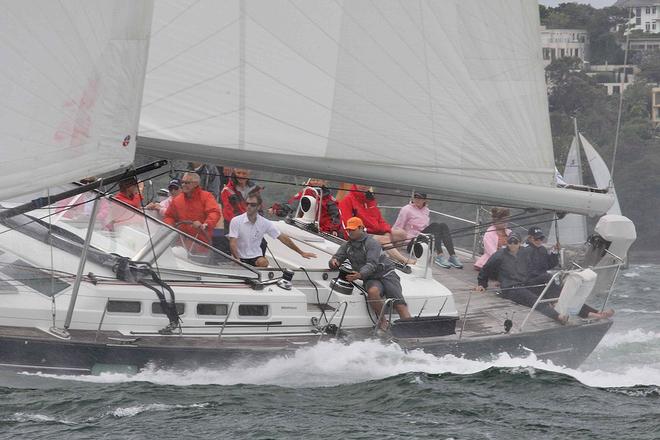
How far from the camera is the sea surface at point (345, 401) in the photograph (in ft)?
39.4

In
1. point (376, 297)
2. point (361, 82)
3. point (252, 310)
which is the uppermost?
point (361, 82)

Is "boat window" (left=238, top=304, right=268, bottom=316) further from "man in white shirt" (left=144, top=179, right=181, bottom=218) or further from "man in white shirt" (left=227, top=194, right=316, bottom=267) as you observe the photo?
"man in white shirt" (left=144, top=179, right=181, bottom=218)

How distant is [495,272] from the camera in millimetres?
16344

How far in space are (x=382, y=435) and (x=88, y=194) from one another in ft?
14.5

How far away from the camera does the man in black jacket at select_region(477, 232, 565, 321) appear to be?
1619cm

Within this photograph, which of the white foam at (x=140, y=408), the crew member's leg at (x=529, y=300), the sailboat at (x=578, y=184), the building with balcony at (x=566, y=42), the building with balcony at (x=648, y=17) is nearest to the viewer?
the white foam at (x=140, y=408)

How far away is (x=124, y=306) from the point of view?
13.7 metres

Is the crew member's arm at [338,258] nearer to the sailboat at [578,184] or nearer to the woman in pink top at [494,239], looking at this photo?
the woman in pink top at [494,239]

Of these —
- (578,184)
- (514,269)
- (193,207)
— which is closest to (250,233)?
(193,207)

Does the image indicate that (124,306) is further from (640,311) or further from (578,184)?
(640,311)

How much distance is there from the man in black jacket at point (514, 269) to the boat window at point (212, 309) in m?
3.35

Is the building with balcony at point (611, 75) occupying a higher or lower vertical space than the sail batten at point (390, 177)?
higher

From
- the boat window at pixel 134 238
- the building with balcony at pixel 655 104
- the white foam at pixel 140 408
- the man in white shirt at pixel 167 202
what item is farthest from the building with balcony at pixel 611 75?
the white foam at pixel 140 408

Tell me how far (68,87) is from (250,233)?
2823mm
